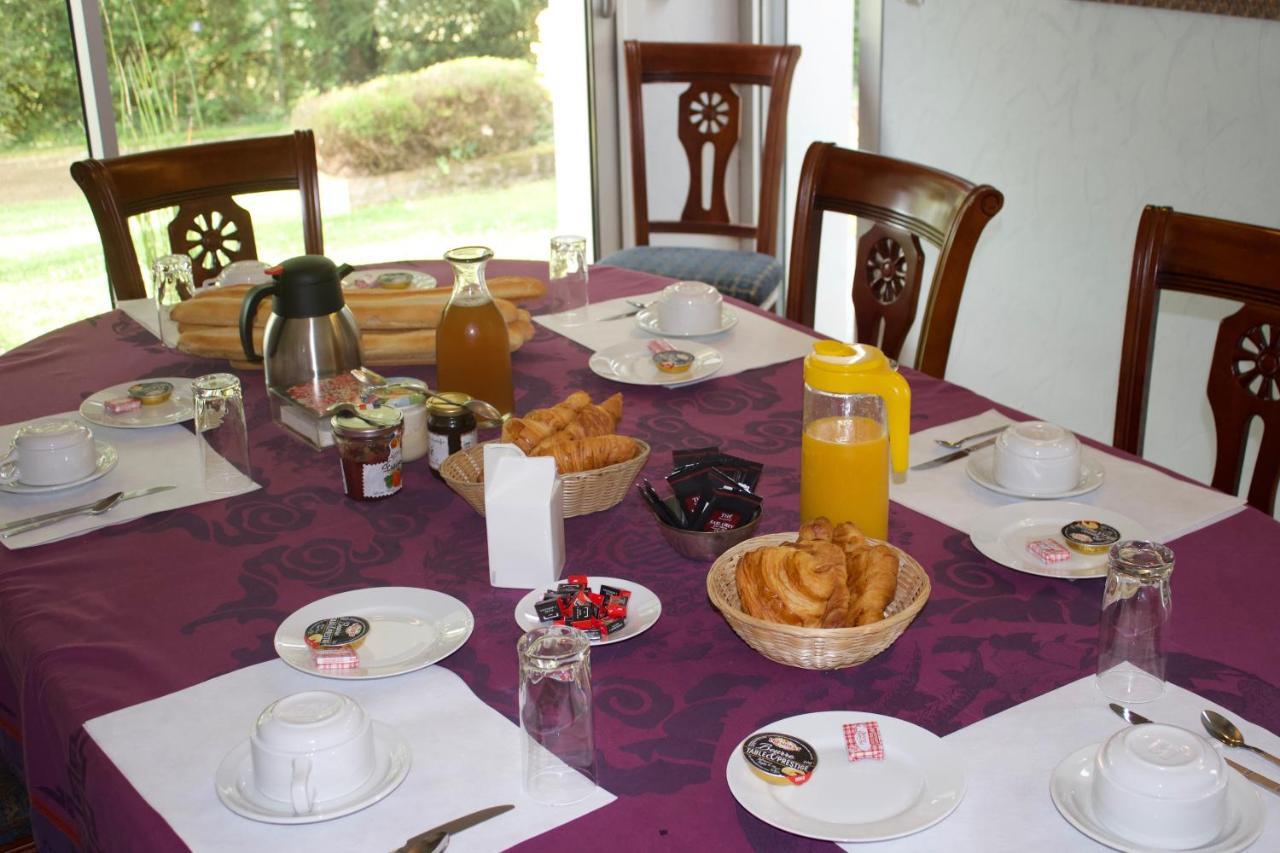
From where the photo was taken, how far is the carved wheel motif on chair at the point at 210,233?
8.23ft

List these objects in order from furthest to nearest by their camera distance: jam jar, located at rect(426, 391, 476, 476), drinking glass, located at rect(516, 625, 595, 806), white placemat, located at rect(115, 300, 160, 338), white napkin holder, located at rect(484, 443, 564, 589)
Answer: white placemat, located at rect(115, 300, 160, 338), jam jar, located at rect(426, 391, 476, 476), white napkin holder, located at rect(484, 443, 564, 589), drinking glass, located at rect(516, 625, 595, 806)

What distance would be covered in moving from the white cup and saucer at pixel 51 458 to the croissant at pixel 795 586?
0.87 meters

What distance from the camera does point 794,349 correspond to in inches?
77.5

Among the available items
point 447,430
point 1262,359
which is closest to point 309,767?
point 447,430

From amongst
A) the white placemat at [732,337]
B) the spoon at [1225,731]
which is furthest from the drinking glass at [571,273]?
the spoon at [1225,731]

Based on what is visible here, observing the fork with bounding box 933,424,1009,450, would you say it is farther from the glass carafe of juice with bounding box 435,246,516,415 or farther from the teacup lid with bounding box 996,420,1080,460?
the glass carafe of juice with bounding box 435,246,516,415

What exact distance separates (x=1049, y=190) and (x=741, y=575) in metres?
2.28

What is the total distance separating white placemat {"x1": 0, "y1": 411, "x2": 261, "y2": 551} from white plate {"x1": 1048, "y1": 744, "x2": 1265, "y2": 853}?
989mm

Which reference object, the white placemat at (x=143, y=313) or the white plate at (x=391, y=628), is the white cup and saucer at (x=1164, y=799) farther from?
the white placemat at (x=143, y=313)

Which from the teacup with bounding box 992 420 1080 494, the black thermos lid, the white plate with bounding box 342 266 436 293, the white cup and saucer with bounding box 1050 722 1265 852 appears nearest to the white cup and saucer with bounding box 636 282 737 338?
the white plate with bounding box 342 266 436 293

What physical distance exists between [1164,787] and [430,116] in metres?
3.26

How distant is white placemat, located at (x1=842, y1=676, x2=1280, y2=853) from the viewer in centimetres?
95

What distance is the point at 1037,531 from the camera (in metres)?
1.40

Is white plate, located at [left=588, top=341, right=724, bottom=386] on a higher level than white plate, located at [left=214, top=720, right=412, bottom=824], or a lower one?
higher
